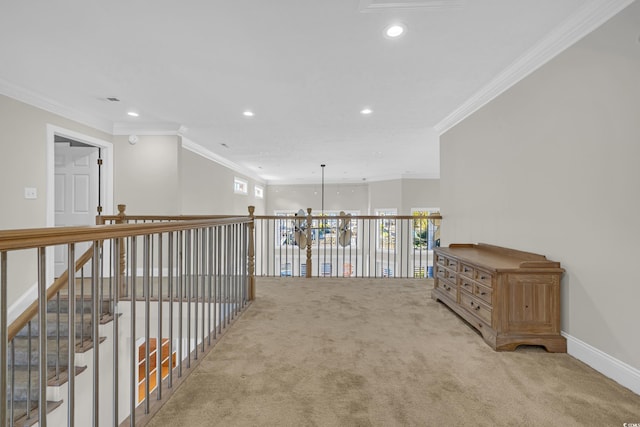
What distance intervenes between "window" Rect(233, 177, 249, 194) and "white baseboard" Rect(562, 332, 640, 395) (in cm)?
726

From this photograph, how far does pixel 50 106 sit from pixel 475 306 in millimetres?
5298

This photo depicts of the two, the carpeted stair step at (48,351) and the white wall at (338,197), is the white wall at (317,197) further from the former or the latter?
the carpeted stair step at (48,351)

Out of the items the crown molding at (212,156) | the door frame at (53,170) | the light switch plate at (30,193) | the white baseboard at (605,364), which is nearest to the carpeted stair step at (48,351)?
the door frame at (53,170)

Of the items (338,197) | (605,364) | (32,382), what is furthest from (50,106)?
(338,197)

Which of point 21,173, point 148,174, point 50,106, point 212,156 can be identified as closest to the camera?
point 21,173

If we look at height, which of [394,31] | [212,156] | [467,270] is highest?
[394,31]

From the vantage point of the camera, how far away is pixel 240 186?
8.35 m

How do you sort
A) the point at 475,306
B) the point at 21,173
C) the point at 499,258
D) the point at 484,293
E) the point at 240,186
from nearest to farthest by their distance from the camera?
the point at 484,293
the point at 475,306
the point at 499,258
the point at 21,173
the point at 240,186

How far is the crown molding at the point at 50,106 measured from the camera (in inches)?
121

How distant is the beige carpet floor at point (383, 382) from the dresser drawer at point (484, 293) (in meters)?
0.34

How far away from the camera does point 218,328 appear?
7.82 ft

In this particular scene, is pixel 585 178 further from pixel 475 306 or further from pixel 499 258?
pixel 475 306

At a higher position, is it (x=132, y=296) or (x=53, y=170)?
(x=53, y=170)

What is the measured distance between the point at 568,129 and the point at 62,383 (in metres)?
4.73
